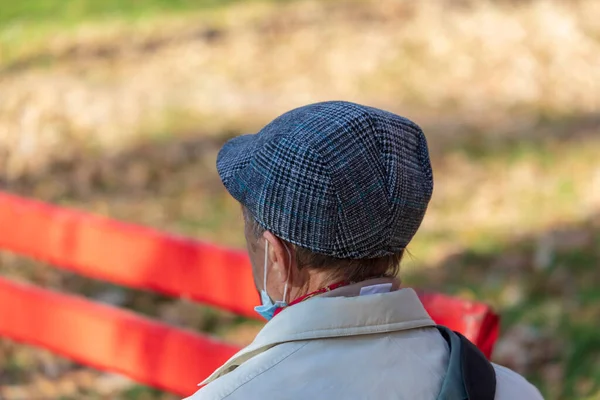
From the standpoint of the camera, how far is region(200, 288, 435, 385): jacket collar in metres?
1.32

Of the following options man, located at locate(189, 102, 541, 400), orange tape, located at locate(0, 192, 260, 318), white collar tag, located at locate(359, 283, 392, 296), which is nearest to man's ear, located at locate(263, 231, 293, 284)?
man, located at locate(189, 102, 541, 400)

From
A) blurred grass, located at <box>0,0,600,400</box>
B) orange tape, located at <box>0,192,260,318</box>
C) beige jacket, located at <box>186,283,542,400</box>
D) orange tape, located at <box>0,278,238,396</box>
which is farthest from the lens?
blurred grass, located at <box>0,0,600,400</box>

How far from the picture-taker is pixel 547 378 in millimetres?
3328

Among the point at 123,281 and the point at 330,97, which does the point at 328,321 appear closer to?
the point at 123,281

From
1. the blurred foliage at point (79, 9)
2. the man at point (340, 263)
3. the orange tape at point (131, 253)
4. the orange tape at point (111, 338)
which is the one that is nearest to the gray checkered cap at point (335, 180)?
the man at point (340, 263)

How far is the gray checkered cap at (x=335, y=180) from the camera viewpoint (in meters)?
1.31

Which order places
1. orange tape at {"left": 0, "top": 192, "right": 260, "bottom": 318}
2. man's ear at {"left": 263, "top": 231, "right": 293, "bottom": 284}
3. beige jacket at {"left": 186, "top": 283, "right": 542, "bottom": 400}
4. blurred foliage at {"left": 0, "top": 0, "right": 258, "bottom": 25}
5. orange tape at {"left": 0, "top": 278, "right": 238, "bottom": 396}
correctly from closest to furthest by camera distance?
1. beige jacket at {"left": 186, "top": 283, "right": 542, "bottom": 400}
2. man's ear at {"left": 263, "top": 231, "right": 293, "bottom": 284}
3. orange tape at {"left": 0, "top": 278, "right": 238, "bottom": 396}
4. orange tape at {"left": 0, "top": 192, "right": 260, "bottom": 318}
5. blurred foliage at {"left": 0, "top": 0, "right": 258, "bottom": 25}

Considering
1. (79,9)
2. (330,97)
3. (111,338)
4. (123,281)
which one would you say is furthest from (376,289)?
(79,9)

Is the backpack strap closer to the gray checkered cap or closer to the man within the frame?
the man

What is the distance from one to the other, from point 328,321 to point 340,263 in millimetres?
114

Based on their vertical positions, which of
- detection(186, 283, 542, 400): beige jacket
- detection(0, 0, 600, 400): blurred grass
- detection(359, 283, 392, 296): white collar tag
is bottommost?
detection(0, 0, 600, 400): blurred grass

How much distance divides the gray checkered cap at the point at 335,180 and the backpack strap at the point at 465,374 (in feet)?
0.65

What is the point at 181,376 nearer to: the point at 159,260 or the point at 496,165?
the point at 159,260

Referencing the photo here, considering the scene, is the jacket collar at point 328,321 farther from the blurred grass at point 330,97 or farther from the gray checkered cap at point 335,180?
the blurred grass at point 330,97
